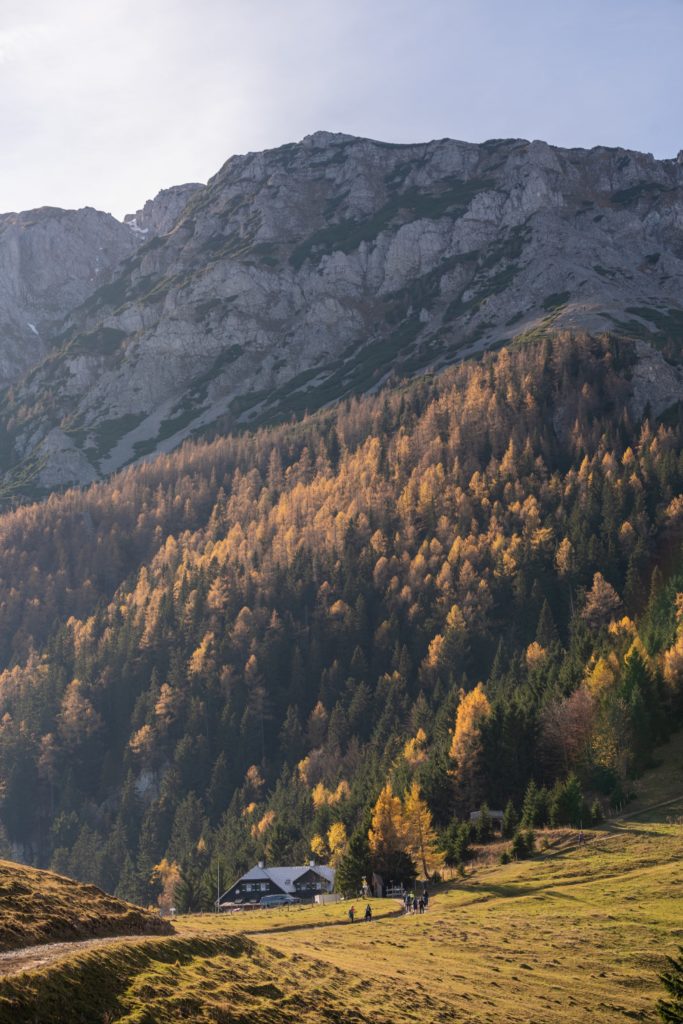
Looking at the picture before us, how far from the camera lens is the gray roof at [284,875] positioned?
127625 millimetres

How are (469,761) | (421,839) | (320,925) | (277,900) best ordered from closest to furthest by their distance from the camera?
(320,925)
(421,839)
(277,900)
(469,761)

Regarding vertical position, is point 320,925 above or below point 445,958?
below

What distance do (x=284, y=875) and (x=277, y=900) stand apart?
5.74 meters

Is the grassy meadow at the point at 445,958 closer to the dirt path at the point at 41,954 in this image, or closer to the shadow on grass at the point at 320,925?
the shadow on grass at the point at 320,925

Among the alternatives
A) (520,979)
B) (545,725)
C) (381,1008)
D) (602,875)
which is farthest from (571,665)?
(381,1008)

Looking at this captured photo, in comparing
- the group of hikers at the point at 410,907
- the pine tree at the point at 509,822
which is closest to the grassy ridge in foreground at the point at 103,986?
the group of hikers at the point at 410,907

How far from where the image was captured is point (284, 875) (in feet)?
423

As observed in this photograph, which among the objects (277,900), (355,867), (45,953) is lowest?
(277,900)

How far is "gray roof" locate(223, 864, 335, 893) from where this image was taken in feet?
419

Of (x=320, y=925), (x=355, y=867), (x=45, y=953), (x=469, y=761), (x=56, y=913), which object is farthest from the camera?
(x=469, y=761)

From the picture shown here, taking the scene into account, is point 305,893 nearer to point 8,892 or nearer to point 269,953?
point 269,953

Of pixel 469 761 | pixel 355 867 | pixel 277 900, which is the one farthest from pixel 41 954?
pixel 469 761

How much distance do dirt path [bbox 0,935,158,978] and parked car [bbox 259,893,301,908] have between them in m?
76.7

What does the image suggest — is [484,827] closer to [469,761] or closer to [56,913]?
[469,761]
